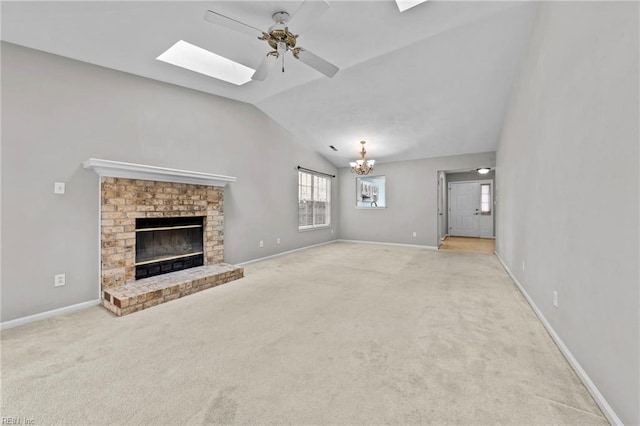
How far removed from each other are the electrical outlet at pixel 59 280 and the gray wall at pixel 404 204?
6701 mm

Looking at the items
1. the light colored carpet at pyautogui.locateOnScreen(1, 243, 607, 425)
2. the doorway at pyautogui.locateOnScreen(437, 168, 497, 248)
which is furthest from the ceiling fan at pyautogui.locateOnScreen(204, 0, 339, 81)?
the doorway at pyautogui.locateOnScreen(437, 168, 497, 248)

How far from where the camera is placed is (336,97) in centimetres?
476

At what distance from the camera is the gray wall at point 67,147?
2.58 meters

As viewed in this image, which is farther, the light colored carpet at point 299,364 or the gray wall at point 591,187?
the light colored carpet at point 299,364

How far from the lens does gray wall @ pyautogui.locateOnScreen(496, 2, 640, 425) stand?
1.23 metres

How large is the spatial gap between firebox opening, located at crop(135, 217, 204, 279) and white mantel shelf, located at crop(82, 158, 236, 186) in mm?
600

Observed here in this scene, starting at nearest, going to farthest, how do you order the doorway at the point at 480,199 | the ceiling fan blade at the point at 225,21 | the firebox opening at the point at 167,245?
1. the ceiling fan blade at the point at 225,21
2. the firebox opening at the point at 167,245
3. the doorway at the point at 480,199

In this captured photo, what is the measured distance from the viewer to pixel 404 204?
750 centimetres

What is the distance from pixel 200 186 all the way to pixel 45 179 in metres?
1.74

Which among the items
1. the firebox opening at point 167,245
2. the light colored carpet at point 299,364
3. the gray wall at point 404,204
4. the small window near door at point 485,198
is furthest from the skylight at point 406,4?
the small window near door at point 485,198

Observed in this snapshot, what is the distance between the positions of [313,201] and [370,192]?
243 cm

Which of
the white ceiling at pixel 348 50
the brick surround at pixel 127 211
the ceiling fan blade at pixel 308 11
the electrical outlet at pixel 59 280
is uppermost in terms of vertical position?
the white ceiling at pixel 348 50

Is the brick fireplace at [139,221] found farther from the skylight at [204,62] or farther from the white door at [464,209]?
the white door at [464,209]

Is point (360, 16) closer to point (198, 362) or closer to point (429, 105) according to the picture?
point (429, 105)
